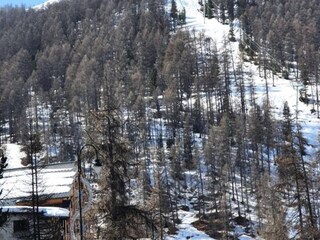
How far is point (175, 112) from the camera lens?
114 m

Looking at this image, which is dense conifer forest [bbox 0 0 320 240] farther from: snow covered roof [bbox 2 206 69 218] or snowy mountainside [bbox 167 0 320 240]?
snow covered roof [bbox 2 206 69 218]

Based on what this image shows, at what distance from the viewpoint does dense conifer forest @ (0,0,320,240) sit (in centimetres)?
2552

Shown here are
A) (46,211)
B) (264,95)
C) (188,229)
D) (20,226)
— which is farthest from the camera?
(264,95)

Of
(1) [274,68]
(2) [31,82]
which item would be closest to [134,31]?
(2) [31,82]

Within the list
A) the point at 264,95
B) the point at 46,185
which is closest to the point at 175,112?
the point at 264,95

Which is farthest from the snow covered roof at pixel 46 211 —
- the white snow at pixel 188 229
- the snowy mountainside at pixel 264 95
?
the snowy mountainside at pixel 264 95

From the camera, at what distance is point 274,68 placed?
138 meters

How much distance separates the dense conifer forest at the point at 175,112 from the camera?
25516mm

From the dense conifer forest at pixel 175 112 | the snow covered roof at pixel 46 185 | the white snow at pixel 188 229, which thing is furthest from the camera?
the white snow at pixel 188 229

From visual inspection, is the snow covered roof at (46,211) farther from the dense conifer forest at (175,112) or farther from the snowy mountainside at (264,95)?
the snowy mountainside at (264,95)

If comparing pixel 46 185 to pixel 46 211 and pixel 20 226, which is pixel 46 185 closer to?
pixel 20 226

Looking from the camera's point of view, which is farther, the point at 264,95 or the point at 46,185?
the point at 264,95

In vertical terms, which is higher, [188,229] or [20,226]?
[20,226]

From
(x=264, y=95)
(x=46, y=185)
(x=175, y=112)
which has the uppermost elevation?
(x=264, y=95)
